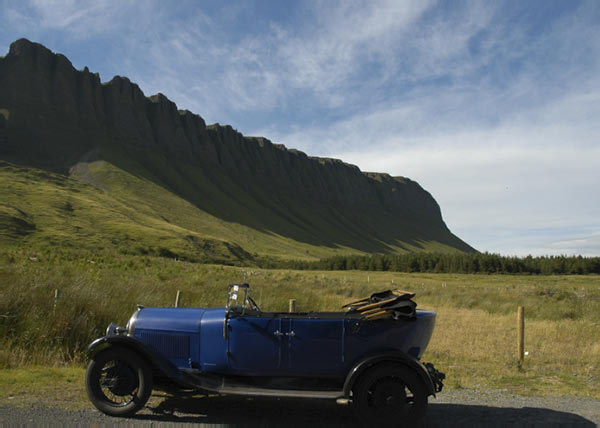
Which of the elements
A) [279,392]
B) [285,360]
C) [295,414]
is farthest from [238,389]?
[295,414]

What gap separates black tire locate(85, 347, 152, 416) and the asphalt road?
0.50ft

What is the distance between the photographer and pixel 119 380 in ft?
17.9

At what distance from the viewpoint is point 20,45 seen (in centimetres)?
13138

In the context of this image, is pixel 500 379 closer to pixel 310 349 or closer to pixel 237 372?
pixel 310 349

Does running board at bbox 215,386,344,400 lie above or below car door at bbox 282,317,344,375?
below

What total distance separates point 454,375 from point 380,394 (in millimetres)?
3995

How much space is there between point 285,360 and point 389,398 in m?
1.30

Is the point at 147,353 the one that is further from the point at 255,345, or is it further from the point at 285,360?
the point at 285,360

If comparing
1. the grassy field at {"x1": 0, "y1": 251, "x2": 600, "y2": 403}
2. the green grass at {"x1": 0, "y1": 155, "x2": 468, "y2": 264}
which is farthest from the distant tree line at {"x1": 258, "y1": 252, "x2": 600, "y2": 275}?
the grassy field at {"x1": 0, "y1": 251, "x2": 600, "y2": 403}

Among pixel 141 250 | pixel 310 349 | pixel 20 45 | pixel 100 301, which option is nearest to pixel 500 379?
pixel 310 349

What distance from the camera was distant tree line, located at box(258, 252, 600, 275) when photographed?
297 feet

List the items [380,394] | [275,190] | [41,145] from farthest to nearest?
[275,190] → [41,145] → [380,394]

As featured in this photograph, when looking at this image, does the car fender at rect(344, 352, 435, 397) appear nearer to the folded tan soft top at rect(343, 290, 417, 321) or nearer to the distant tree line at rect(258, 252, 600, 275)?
the folded tan soft top at rect(343, 290, 417, 321)

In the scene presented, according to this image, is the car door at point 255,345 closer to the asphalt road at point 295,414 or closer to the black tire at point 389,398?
the asphalt road at point 295,414
